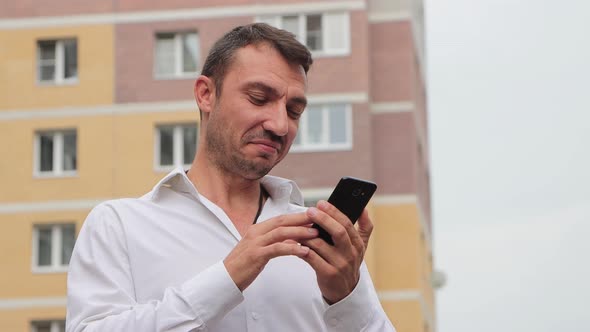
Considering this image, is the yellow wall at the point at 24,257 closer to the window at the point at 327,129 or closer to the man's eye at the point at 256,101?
the window at the point at 327,129

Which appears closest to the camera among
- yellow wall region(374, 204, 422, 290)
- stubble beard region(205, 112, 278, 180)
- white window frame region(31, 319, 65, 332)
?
stubble beard region(205, 112, 278, 180)

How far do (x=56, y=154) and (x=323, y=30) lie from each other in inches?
271

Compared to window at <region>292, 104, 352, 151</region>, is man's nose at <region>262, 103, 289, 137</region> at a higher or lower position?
lower

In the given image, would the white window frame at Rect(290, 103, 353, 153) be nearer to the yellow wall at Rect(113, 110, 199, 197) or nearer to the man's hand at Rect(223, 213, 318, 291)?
the yellow wall at Rect(113, 110, 199, 197)

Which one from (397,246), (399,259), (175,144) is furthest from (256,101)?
(397,246)

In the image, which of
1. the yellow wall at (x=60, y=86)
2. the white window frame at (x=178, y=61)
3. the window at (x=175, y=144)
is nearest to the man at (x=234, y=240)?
the window at (x=175, y=144)

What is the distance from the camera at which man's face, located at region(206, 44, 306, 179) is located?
121 inches

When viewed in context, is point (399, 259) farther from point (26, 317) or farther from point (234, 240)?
point (234, 240)

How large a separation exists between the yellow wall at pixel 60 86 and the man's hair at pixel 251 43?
27761mm

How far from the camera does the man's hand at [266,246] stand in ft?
8.89

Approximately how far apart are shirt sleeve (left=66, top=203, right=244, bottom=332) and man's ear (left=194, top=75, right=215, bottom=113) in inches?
14.5

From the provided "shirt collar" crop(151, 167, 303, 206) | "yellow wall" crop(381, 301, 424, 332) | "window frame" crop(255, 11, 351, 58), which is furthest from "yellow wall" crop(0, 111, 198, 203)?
"shirt collar" crop(151, 167, 303, 206)

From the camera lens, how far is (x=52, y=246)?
3023 cm

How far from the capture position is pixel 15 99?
102 feet
